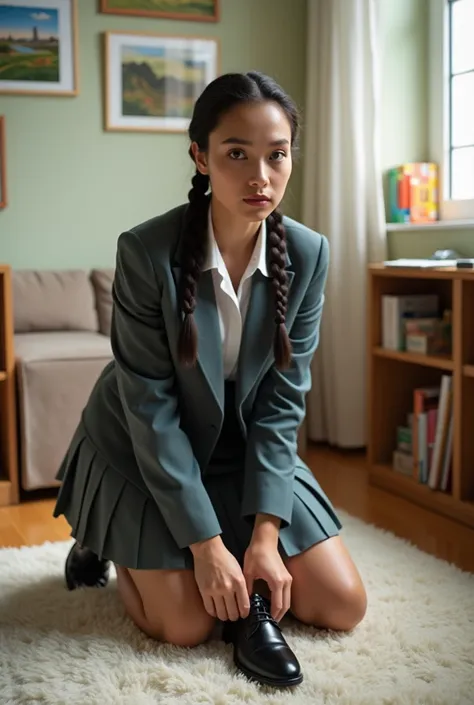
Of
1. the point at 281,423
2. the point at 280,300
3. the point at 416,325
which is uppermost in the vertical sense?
the point at 280,300

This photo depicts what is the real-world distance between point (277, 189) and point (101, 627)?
98 cm

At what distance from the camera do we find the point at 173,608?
184 cm

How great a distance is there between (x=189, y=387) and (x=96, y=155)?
7.03 feet

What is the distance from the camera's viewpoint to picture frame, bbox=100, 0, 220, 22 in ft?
12.3

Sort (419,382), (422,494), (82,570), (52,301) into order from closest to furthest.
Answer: (82,570) → (422,494) → (419,382) → (52,301)

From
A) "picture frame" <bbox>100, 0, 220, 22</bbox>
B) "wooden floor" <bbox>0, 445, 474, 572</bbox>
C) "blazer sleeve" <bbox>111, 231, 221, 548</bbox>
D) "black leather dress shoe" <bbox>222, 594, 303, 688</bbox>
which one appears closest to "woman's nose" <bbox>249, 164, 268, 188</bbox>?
"blazer sleeve" <bbox>111, 231, 221, 548</bbox>

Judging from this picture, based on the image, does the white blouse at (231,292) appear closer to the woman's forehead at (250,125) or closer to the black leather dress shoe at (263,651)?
the woman's forehead at (250,125)

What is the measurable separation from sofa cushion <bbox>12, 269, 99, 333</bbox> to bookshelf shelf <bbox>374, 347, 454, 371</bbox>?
1.15 meters

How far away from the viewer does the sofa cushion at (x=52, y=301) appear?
3545mm

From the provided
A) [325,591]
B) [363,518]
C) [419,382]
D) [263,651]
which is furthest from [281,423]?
[419,382]

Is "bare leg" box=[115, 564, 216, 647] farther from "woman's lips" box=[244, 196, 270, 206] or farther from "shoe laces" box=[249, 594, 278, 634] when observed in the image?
"woman's lips" box=[244, 196, 270, 206]

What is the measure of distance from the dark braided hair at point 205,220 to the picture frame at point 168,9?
6.86 ft

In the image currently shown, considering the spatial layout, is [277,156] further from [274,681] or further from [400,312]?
[400,312]

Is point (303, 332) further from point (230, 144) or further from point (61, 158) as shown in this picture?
point (61, 158)
